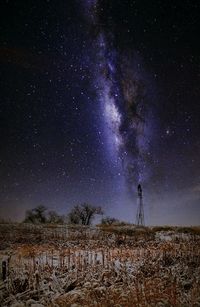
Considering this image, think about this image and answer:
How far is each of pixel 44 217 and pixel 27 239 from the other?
4072 cm

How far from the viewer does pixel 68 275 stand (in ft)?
29.1

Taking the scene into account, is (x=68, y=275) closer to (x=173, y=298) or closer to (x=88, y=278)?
(x=88, y=278)

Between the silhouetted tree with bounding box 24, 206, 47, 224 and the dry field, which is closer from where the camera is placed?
the dry field

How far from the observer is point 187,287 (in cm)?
840

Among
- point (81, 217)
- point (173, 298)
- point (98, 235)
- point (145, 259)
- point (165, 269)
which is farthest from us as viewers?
point (81, 217)

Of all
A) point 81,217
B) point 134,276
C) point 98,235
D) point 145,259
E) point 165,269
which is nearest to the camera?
point 134,276

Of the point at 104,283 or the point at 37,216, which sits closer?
the point at 104,283

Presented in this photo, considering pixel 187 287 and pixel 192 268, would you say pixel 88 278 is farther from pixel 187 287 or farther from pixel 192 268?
pixel 192 268

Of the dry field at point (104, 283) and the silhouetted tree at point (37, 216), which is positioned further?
the silhouetted tree at point (37, 216)

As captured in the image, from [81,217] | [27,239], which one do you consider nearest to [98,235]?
[27,239]

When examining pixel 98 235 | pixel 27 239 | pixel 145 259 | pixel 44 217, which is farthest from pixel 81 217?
pixel 145 259

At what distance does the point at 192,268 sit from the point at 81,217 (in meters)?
50.3

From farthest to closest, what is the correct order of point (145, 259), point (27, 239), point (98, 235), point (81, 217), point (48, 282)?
1. point (81, 217)
2. point (98, 235)
3. point (27, 239)
4. point (145, 259)
5. point (48, 282)

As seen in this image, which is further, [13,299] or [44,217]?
[44,217]
